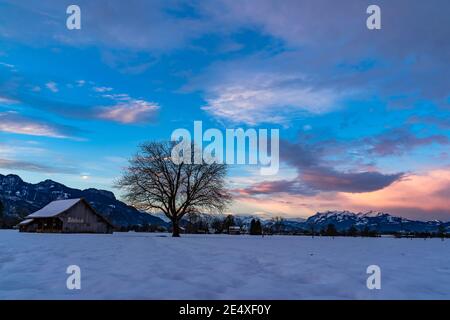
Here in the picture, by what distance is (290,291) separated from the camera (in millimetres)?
7293

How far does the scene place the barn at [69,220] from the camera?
58.2 metres

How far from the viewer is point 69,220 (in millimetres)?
58594

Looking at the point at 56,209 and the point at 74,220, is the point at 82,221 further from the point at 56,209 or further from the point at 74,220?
the point at 56,209

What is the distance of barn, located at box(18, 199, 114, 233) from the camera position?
58156 millimetres

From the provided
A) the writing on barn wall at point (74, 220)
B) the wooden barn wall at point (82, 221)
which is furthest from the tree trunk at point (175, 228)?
the writing on barn wall at point (74, 220)

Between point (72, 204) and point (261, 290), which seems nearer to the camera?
point (261, 290)

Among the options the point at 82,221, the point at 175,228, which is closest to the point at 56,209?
the point at 82,221

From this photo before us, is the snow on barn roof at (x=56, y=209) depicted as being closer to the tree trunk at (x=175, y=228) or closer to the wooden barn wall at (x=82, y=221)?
the wooden barn wall at (x=82, y=221)

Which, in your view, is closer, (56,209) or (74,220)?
(74,220)

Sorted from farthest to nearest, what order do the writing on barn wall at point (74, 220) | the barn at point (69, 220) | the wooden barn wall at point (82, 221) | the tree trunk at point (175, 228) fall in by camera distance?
the writing on barn wall at point (74, 220), the wooden barn wall at point (82, 221), the barn at point (69, 220), the tree trunk at point (175, 228)
